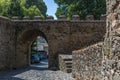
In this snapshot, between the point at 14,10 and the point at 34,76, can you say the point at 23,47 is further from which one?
the point at 14,10

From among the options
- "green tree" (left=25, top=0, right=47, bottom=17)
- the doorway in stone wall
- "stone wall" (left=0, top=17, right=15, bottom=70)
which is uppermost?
"green tree" (left=25, top=0, right=47, bottom=17)

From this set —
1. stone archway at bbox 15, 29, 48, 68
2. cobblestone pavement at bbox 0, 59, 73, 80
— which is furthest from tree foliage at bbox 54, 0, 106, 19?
cobblestone pavement at bbox 0, 59, 73, 80

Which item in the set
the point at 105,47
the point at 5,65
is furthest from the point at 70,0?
the point at 105,47

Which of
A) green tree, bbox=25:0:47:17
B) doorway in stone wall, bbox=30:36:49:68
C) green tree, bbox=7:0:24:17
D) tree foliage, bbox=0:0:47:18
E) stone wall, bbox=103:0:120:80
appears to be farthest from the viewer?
green tree, bbox=25:0:47:17

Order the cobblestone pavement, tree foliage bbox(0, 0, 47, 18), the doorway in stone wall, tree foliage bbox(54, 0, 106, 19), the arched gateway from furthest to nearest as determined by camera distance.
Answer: tree foliage bbox(0, 0, 47, 18) < the doorway in stone wall < tree foliage bbox(54, 0, 106, 19) < the arched gateway < the cobblestone pavement

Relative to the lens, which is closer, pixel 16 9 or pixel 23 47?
pixel 23 47

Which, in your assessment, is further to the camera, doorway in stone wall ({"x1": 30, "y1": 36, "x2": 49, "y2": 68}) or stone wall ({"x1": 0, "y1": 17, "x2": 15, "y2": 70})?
doorway in stone wall ({"x1": 30, "y1": 36, "x2": 49, "y2": 68})

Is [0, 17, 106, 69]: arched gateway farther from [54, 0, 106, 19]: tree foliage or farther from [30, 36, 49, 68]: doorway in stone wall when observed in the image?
[54, 0, 106, 19]: tree foliage

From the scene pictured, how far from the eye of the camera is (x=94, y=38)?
2597 cm

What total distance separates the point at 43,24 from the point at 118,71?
22.1m

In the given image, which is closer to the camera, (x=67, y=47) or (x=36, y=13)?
(x=67, y=47)

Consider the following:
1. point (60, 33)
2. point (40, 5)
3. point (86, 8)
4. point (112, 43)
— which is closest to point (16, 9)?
point (86, 8)

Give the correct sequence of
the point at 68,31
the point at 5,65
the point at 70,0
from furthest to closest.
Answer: the point at 70,0
the point at 68,31
the point at 5,65

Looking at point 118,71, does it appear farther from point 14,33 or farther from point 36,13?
point 36,13
